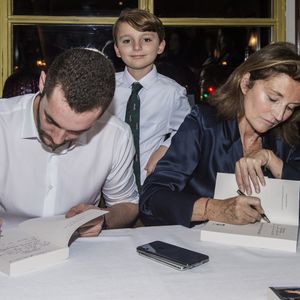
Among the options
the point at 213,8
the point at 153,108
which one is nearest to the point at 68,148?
the point at 153,108

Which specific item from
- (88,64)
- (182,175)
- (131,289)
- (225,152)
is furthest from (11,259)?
(225,152)

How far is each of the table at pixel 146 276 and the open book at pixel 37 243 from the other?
0.02 meters

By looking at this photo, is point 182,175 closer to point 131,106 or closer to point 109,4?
point 131,106

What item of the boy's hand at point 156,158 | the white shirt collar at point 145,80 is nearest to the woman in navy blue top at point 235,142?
the boy's hand at point 156,158

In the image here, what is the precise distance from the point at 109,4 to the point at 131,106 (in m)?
1.21

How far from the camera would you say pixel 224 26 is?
11.6 feet

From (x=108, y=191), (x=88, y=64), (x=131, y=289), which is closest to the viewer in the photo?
(x=131, y=289)

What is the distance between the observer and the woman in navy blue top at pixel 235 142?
1.59 metres

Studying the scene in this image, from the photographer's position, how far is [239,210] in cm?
142

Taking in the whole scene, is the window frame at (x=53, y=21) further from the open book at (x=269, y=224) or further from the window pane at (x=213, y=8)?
the open book at (x=269, y=224)

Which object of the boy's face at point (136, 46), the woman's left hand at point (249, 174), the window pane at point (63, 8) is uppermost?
the window pane at point (63, 8)

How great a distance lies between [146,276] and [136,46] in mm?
1618

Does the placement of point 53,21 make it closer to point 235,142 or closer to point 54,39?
point 54,39

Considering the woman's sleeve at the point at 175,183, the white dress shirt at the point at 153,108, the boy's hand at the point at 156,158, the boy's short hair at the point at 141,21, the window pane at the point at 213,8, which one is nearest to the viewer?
the woman's sleeve at the point at 175,183
